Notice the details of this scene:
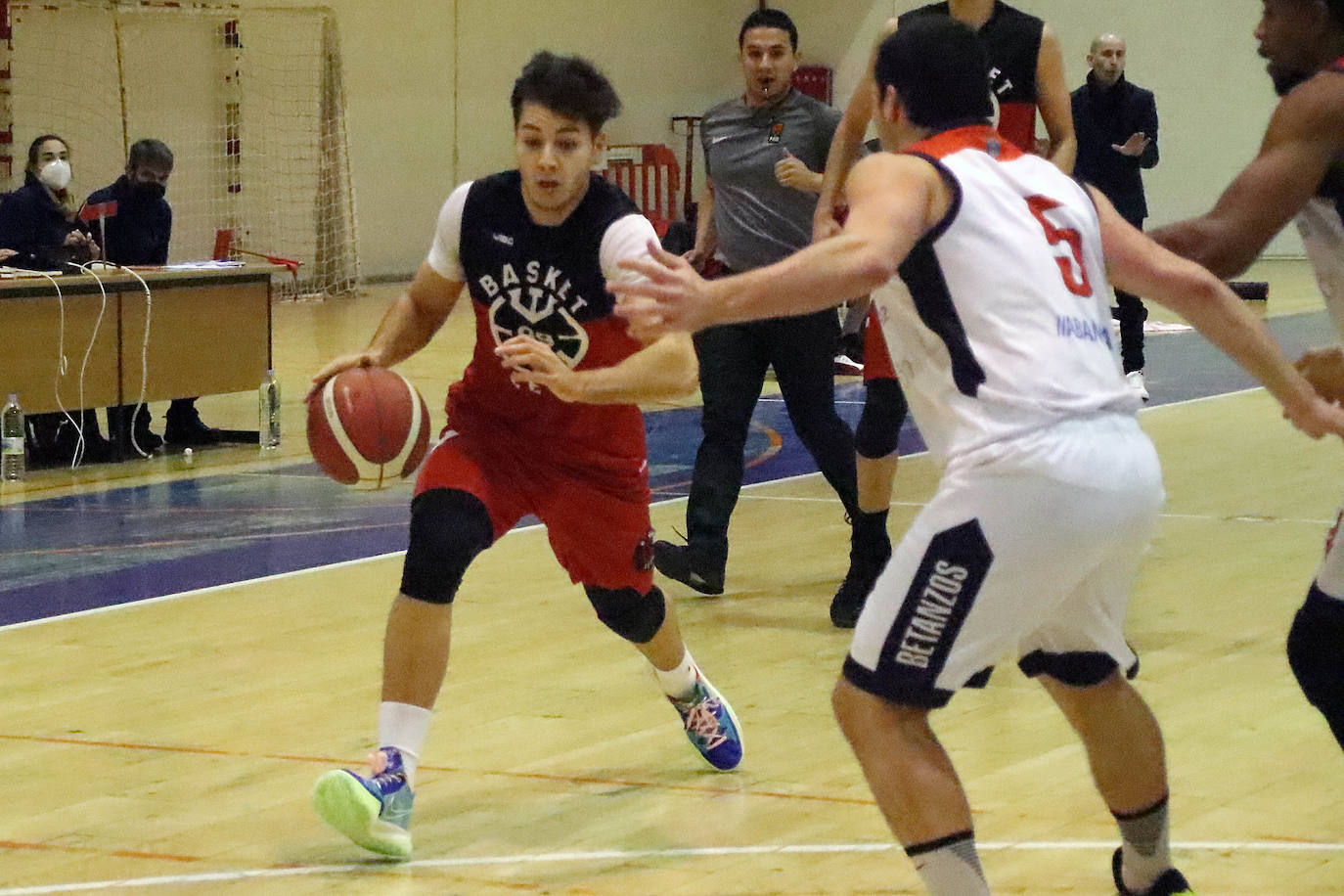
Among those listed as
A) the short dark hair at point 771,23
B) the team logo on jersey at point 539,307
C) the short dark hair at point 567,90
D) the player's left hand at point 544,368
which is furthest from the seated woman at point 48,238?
the player's left hand at point 544,368

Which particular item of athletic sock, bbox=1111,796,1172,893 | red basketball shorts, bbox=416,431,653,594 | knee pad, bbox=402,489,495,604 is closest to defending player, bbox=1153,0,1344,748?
athletic sock, bbox=1111,796,1172,893

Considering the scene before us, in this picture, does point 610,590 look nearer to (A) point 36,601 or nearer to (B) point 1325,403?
(B) point 1325,403

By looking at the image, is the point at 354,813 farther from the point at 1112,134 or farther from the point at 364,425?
the point at 1112,134

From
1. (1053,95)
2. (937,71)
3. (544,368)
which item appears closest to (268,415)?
(1053,95)

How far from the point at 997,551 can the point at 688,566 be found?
3859 mm

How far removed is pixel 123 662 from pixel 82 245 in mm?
5177

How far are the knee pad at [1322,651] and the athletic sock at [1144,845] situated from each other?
344 mm

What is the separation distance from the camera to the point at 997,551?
10.1 ft

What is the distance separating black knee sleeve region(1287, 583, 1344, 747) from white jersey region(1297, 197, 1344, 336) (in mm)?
504

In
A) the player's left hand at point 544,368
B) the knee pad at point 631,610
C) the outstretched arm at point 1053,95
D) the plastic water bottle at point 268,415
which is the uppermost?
the outstretched arm at point 1053,95

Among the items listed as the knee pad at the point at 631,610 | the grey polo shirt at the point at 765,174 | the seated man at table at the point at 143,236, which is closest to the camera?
the knee pad at the point at 631,610

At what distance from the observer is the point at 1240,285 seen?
18797mm

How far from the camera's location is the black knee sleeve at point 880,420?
6.34 m

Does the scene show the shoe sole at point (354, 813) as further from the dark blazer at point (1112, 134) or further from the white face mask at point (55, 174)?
the dark blazer at point (1112, 134)
